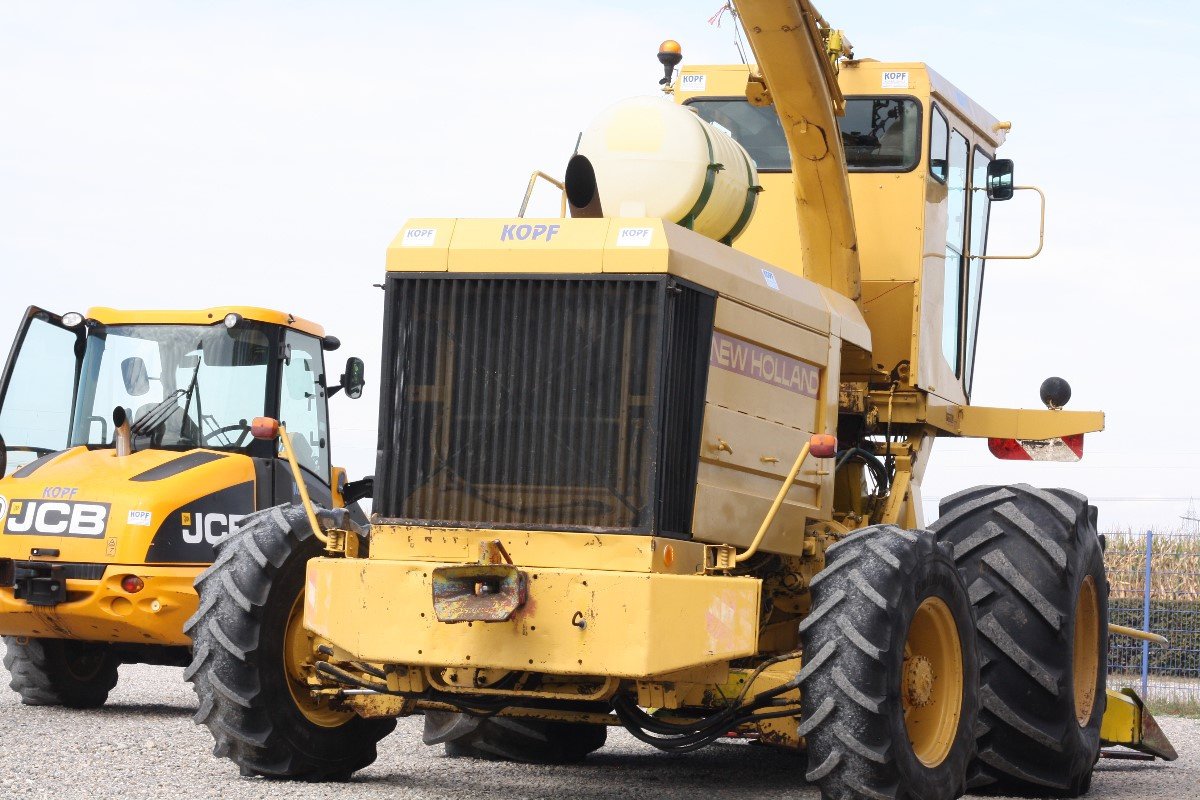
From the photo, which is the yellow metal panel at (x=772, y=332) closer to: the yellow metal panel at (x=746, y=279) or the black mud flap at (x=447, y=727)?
the yellow metal panel at (x=746, y=279)

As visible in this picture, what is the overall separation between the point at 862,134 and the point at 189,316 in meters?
5.20

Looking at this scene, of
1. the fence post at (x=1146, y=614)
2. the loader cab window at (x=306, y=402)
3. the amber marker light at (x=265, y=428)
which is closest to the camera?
the amber marker light at (x=265, y=428)

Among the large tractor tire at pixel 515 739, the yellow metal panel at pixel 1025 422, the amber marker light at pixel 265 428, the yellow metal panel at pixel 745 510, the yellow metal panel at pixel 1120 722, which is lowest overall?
the large tractor tire at pixel 515 739

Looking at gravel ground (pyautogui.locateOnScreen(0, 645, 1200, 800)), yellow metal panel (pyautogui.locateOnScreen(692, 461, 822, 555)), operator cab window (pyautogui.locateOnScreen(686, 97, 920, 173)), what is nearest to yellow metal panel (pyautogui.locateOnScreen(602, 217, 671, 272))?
yellow metal panel (pyautogui.locateOnScreen(692, 461, 822, 555))

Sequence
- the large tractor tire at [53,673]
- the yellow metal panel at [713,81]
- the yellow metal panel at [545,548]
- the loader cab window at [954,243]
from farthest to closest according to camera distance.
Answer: the large tractor tire at [53,673]
the loader cab window at [954,243]
the yellow metal panel at [713,81]
the yellow metal panel at [545,548]

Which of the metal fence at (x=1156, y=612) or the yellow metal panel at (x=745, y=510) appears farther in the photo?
the metal fence at (x=1156, y=612)

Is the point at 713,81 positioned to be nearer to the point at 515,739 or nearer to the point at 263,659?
the point at 515,739

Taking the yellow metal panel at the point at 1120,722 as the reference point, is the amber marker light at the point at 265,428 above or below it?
above

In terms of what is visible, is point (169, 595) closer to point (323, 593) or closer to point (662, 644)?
point (323, 593)

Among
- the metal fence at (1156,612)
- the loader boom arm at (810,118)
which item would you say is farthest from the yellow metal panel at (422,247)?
the metal fence at (1156,612)

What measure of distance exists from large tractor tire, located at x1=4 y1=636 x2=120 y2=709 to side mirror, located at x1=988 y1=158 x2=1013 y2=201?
6.92 metres

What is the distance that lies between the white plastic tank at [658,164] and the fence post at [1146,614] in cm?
997

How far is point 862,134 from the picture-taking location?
32.6 ft

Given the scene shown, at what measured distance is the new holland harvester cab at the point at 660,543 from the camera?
6391 millimetres
